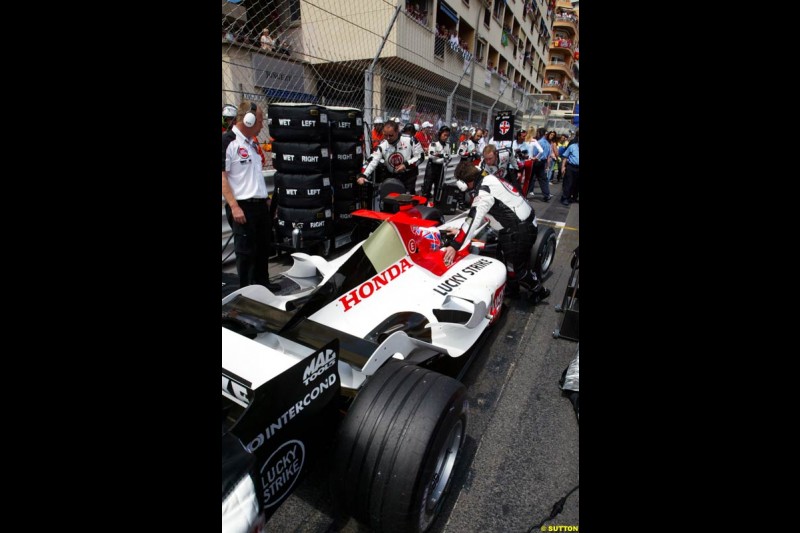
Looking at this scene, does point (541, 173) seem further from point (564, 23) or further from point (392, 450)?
point (564, 23)

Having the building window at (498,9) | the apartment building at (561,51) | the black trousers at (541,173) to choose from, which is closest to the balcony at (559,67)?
the apartment building at (561,51)

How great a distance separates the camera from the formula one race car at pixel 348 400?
133 cm

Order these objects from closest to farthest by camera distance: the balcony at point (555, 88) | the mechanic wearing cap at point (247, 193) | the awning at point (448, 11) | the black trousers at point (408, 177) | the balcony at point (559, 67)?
1. the mechanic wearing cap at point (247, 193)
2. the black trousers at point (408, 177)
3. the awning at point (448, 11)
4. the balcony at point (555, 88)
5. the balcony at point (559, 67)

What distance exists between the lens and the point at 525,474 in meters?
2.07

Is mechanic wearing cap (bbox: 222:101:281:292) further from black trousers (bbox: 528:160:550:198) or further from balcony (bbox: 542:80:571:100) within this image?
balcony (bbox: 542:80:571:100)

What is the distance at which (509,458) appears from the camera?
217cm

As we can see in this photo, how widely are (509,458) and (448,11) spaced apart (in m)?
22.5

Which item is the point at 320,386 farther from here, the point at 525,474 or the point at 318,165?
the point at 318,165

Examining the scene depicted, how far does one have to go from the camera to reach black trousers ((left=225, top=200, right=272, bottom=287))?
12.5 feet

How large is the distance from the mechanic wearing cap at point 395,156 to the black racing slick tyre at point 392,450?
4576 millimetres

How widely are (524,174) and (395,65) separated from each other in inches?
319

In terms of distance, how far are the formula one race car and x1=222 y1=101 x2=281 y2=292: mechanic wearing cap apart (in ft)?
4.66

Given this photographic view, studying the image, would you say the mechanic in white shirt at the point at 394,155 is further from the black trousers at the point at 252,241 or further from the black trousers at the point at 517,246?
the black trousers at the point at 517,246
